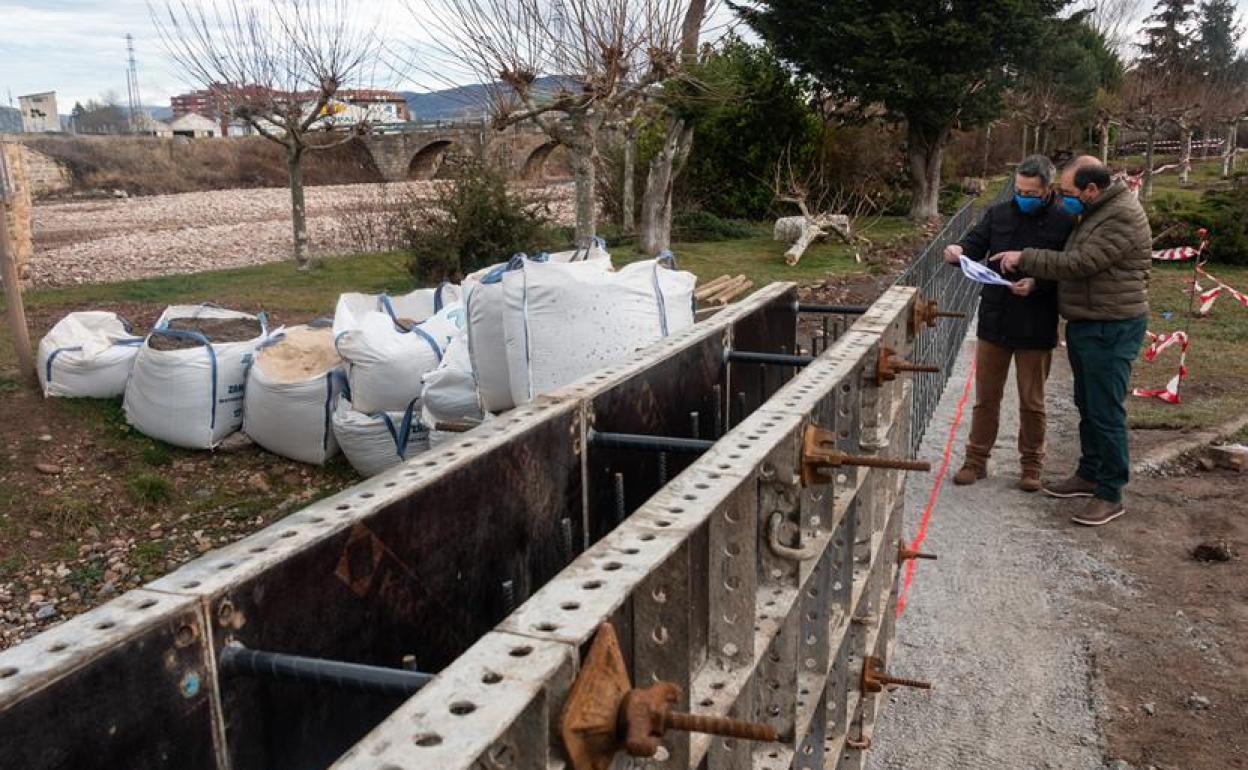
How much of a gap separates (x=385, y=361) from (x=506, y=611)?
3754 millimetres

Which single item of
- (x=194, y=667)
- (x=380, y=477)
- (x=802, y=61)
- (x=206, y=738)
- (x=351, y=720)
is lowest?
(x=351, y=720)

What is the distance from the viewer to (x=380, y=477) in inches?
77.7

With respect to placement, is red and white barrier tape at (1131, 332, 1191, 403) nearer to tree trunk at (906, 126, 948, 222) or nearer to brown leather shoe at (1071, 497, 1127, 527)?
brown leather shoe at (1071, 497, 1127, 527)

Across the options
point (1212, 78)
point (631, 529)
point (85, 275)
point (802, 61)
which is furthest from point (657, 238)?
point (1212, 78)

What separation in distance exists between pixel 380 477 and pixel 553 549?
0.68 meters

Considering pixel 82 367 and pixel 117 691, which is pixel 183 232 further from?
pixel 117 691

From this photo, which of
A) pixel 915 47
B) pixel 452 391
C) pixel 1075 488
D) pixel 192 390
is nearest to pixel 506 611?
pixel 452 391

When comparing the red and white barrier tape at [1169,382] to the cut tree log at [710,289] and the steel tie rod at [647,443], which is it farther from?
the steel tie rod at [647,443]

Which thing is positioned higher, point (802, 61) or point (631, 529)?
point (802, 61)

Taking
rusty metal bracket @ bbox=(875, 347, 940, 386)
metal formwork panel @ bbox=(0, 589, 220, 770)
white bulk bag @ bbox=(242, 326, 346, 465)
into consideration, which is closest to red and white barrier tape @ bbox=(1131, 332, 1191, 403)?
rusty metal bracket @ bbox=(875, 347, 940, 386)

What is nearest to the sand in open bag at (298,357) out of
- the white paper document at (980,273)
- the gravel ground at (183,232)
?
the white paper document at (980,273)

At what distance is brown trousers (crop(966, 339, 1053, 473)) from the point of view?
5543 mm

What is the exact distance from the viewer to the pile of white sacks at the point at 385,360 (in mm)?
4582

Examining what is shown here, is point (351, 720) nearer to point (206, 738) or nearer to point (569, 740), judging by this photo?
point (206, 738)
